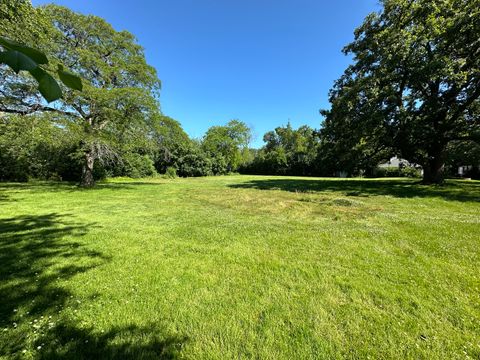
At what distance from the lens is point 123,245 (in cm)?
459

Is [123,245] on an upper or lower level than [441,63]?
lower

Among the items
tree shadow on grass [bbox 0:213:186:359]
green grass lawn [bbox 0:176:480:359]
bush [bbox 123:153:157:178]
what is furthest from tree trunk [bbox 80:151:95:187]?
tree shadow on grass [bbox 0:213:186:359]

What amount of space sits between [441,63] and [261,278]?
43.5ft

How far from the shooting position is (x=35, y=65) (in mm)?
817

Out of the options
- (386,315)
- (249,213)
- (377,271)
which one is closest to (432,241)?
(377,271)

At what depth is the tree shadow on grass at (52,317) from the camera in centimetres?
214

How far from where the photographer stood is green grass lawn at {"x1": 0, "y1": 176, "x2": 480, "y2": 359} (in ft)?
7.34

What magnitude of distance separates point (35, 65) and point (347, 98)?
14.7 metres

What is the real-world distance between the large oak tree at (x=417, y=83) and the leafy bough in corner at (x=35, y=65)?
46.0 feet

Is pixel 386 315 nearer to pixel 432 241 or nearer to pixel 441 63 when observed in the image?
pixel 432 241

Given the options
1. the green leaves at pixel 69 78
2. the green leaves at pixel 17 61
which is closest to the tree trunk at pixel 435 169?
the green leaves at pixel 69 78

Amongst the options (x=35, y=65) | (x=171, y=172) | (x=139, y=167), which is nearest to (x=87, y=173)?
(x=139, y=167)

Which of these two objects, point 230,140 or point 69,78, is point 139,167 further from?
point 69,78

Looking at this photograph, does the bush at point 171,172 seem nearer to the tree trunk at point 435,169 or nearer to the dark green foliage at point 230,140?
the dark green foliage at point 230,140
